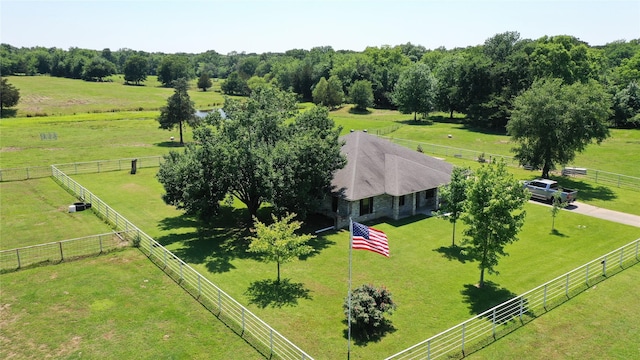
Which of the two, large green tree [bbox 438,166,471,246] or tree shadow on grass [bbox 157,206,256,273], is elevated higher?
large green tree [bbox 438,166,471,246]

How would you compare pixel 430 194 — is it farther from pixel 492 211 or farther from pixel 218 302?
pixel 218 302

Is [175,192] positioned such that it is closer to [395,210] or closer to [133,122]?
[395,210]

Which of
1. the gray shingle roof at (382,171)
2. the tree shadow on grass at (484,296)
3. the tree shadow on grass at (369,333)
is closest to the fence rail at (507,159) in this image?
the gray shingle roof at (382,171)

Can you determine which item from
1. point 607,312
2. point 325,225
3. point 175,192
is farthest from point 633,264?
point 175,192

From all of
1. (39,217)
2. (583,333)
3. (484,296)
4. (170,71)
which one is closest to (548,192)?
(484,296)

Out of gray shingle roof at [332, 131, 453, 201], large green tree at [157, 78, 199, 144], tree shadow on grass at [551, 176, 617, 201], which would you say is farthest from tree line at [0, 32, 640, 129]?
large green tree at [157, 78, 199, 144]

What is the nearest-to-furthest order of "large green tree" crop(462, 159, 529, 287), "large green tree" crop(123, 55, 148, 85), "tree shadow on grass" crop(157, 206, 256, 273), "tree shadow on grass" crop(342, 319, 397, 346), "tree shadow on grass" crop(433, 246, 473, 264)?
1. "tree shadow on grass" crop(342, 319, 397, 346)
2. "large green tree" crop(462, 159, 529, 287)
3. "tree shadow on grass" crop(157, 206, 256, 273)
4. "tree shadow on grass" crop(433, 246, 473, 264)
5. "large green tree" crop(123, 55, 148, 85)

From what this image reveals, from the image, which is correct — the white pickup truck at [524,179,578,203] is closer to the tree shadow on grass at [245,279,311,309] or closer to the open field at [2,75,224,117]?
the tree shadow on grass at [245,279,311,309]

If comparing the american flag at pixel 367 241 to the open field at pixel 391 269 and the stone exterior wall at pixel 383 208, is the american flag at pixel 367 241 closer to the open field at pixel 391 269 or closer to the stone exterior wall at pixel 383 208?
the open field at pixel 391 269
